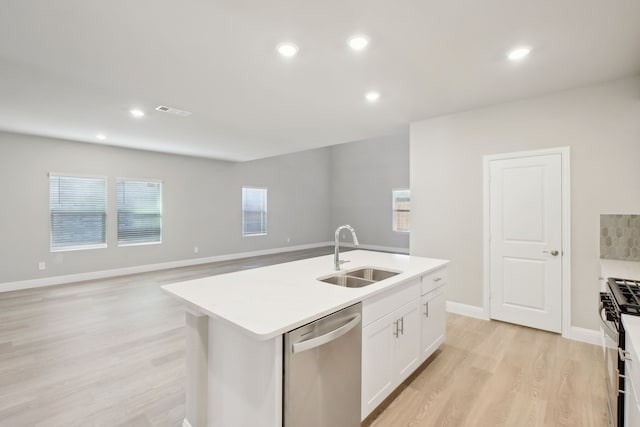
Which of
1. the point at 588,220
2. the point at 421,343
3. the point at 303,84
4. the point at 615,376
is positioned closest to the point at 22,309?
the point at 303,84

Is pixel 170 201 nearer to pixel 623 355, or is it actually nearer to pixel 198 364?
pixel 198 364

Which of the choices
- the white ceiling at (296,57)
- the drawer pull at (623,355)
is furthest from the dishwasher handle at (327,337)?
the white ceiling at (296,57)

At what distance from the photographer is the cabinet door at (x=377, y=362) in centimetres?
181

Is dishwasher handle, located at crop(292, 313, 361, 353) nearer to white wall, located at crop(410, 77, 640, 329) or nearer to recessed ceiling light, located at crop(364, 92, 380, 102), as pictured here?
recessed ceiling light, located at crop(364, 92, 380, 102)

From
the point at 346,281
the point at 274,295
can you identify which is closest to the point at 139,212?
the point at 346,281

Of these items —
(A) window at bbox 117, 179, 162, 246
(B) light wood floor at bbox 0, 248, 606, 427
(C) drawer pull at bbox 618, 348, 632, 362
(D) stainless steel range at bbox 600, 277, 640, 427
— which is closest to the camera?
(C) drawer pull at bbox 618, 348, 632, 362

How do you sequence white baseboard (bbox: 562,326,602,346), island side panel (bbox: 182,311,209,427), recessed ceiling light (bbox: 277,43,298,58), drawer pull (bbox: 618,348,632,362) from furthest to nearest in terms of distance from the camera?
white baseboard (bbox: 562,326,602,346)
recessed ceiling light (bbox: 277,43,298,58)
island side panel (bbox: 182,311,209,427)
drawer pull (bbox: 618,348,632,362)

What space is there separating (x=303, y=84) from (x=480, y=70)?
1.64 metres

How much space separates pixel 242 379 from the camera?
1468 millimetres

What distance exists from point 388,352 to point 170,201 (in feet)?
20.5

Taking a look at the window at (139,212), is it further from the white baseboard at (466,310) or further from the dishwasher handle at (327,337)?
the dishwasher handle at (327,337)

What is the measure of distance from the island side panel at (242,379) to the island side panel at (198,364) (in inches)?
1.3

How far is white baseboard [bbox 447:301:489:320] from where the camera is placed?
370cm

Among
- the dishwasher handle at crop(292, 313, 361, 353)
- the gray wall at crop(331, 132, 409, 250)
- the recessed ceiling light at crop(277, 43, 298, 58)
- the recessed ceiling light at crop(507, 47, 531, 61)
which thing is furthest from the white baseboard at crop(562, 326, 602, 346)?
the gray wall at crop(331, 132, 409, 250)
